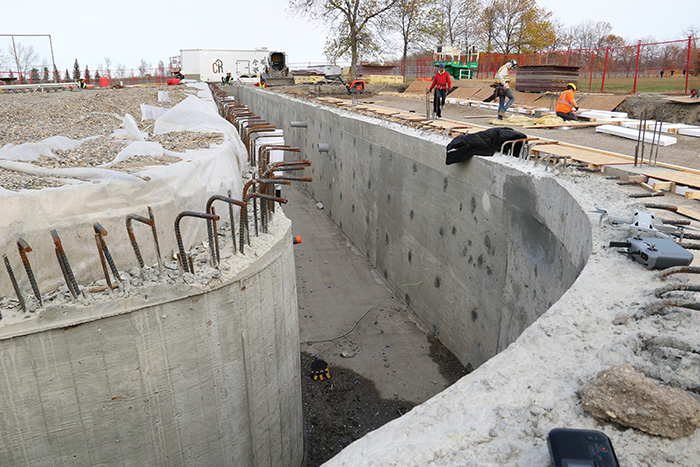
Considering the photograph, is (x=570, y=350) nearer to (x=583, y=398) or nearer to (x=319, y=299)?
(x=583, y=398)

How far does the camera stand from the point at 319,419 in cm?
690

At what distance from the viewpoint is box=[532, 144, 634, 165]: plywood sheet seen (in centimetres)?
755

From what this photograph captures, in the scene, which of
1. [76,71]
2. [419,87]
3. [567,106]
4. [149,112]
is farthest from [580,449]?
[76,71]

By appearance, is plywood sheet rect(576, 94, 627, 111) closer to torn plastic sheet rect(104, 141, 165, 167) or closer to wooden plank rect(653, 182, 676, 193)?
wooden plank rect(653, 182, 676, 193)

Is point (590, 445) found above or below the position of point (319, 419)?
above

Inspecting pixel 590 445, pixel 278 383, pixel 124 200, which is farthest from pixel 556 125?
pixel 590 445

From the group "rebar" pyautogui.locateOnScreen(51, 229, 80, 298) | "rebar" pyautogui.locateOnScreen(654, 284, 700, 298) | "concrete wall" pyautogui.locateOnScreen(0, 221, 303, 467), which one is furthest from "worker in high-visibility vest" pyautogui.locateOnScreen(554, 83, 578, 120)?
"rebar" pyautogui.locateOnScreen(51, 229, 80, 298)

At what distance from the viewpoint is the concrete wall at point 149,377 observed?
11.8ft

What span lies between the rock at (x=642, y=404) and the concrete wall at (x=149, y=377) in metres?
2.81

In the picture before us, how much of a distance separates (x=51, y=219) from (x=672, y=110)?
18.0m

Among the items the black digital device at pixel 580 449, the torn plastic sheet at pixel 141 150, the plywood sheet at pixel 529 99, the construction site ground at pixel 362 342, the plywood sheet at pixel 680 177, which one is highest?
the torn plastic sheet at pixel 141 150

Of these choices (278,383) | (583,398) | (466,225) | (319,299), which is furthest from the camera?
(319,299)

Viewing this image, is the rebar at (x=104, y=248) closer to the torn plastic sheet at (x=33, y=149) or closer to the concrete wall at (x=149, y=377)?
the concrete wall at (x=149, y=377)

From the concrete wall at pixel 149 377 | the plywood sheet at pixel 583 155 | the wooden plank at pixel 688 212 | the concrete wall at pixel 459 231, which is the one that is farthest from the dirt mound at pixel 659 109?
the concrete wall at pixel 149 377
